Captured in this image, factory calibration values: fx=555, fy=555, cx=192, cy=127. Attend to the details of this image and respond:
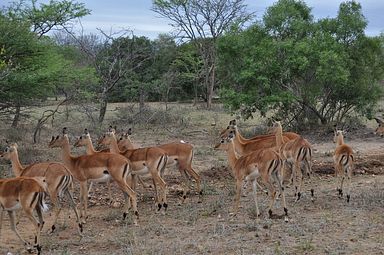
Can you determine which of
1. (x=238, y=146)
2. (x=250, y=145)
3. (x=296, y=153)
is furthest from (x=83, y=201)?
(x=296, y=153)

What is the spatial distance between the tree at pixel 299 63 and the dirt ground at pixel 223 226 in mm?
5846

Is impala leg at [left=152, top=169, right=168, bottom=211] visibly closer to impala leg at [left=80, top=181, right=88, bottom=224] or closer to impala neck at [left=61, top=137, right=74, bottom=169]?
impala leg at [left=80, top=181, right=88, bottom=224]

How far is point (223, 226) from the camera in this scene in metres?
8.12

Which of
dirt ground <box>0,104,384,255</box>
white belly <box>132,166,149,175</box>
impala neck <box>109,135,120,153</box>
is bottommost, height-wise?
dirt ground <box>0,104,384,255</box>

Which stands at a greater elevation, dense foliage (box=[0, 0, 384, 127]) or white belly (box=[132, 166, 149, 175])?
dense foliage (box=[0, 0, 384, 127])

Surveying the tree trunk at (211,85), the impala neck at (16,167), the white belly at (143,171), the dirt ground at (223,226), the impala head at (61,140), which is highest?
the tree trunk at (211,85)

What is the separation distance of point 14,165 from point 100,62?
41.2 ft

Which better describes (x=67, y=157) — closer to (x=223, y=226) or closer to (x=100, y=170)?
(x=100, y=170)

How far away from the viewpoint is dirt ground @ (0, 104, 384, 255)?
7.18 m

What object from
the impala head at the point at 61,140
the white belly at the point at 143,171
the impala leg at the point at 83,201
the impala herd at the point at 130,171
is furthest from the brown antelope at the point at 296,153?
the impala head at the point at 61,140

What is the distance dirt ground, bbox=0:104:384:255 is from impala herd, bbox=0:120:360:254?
0.78ft

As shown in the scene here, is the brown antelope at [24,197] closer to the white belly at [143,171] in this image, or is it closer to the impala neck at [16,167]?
the impala neck at [16,167]

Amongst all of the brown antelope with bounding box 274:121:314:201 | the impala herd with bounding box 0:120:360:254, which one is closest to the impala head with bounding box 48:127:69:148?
the impala herd with bounding box 0:120:360:254

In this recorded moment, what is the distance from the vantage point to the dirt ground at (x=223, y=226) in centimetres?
718
